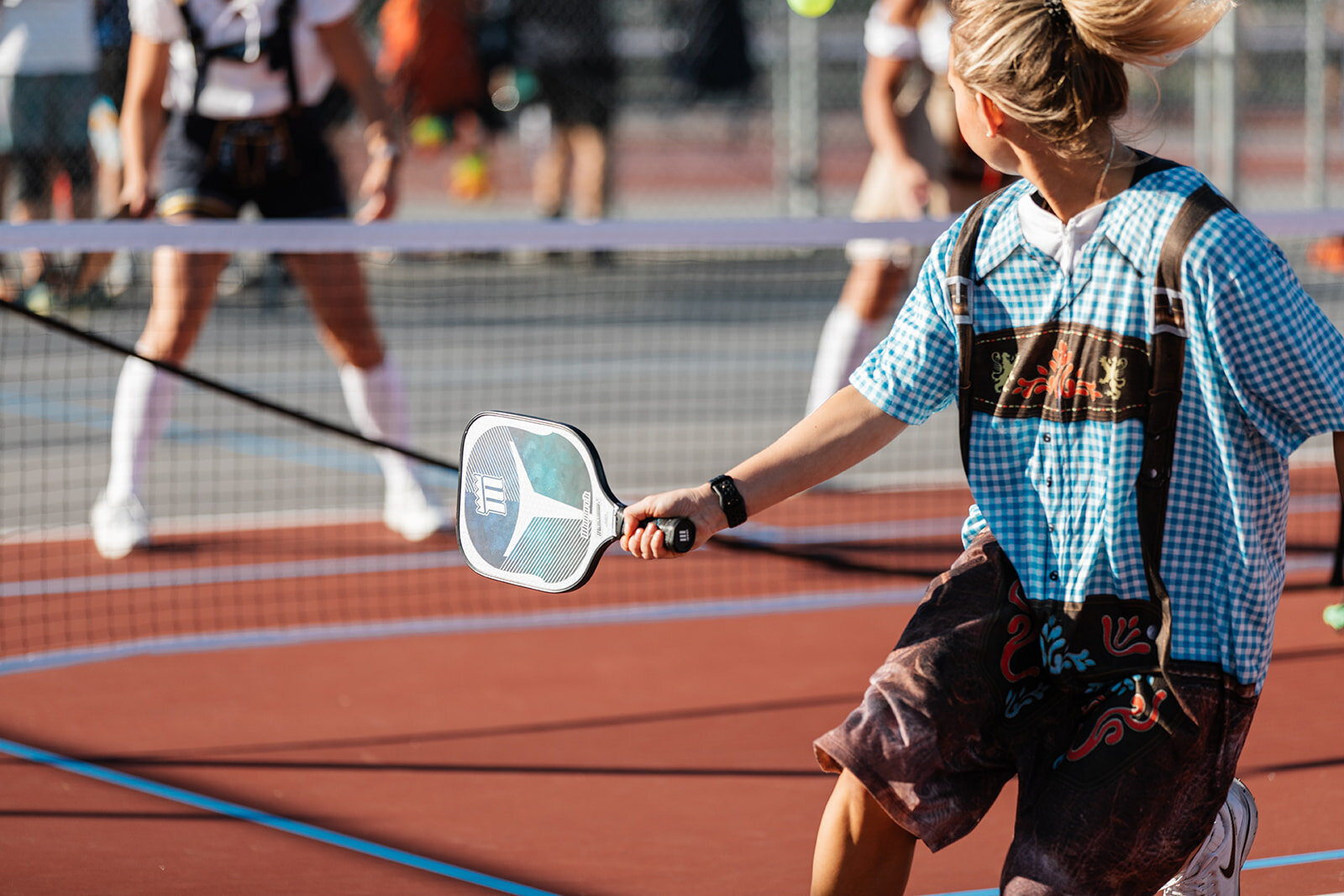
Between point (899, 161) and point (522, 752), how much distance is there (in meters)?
3.06

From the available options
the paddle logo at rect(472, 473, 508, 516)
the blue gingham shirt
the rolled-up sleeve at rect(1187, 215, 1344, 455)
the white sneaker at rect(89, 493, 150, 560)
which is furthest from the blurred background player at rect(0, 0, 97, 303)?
the rolled-up sleeve at rect(1187, 215, 1344, 455)

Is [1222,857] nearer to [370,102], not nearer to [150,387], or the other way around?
[150,387]

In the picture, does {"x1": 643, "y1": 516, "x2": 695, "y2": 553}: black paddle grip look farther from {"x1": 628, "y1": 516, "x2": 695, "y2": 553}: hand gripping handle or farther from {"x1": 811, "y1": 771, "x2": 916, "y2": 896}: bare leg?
{"x1": 811, "y1": 771, "x2": 916, "y2": 896}: bare leg

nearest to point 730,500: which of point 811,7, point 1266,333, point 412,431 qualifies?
point 1266,333

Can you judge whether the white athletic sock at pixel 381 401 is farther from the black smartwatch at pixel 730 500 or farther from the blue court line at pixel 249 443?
the black smartwatch at pixel 730 500

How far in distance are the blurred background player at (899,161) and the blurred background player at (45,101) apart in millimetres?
5322

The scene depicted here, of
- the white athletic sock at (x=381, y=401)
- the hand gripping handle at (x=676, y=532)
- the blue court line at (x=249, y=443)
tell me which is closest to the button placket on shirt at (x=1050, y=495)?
the hand gripping handle at (x=676, y=532)

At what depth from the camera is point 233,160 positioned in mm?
5523

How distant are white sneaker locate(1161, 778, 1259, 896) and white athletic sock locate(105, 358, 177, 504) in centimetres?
393

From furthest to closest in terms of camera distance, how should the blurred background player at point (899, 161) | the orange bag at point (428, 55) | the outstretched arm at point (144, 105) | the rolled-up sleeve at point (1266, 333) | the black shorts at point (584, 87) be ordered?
1. the black shorts at point (584, 87)
2. the orange bag at point (428, 55)
3. the blurred background player at point (899, 161)
4. the outstretched arm at point (144, 105)
5. the rolled-up sleeve at point (1266, 333)

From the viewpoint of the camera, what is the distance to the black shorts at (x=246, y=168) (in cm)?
550

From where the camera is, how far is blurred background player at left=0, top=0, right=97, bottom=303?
32.2 ft

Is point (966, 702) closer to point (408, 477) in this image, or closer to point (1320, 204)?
point (408, 477)

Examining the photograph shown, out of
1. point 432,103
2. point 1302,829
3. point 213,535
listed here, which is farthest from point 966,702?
point 432,103
